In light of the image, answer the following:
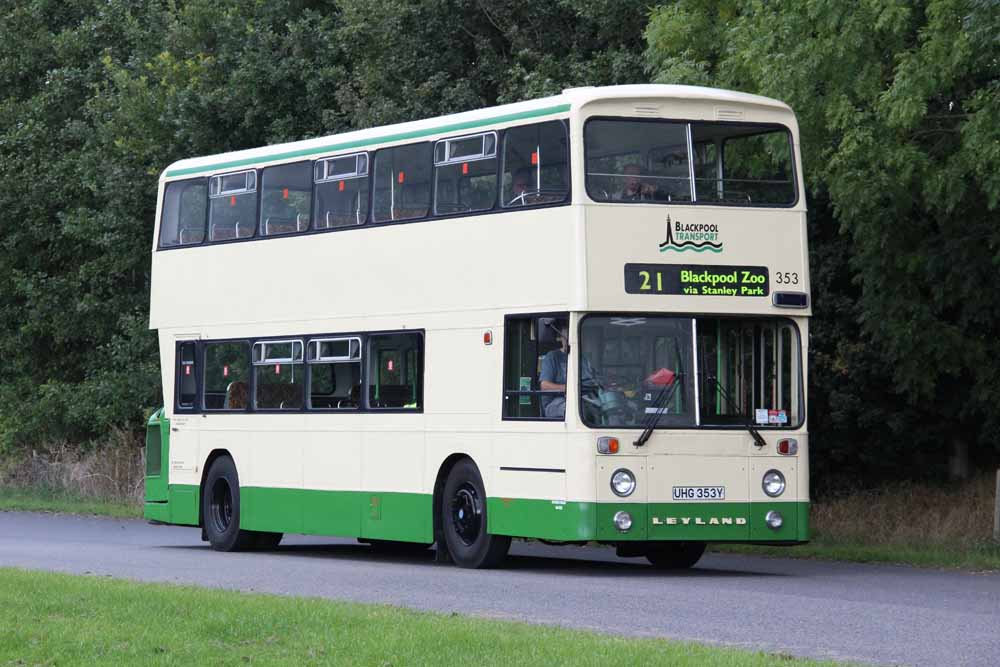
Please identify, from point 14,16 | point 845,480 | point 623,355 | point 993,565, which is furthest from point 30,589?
point 14,16

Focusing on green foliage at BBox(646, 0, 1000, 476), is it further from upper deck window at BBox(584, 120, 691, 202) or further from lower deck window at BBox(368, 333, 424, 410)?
lower deck window at BBox(368, 333, 424, 410)

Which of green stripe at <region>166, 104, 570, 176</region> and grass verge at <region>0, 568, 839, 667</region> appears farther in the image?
green stripe at <region>166, 104, 570, 176</region>

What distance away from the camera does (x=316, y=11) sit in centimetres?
3638

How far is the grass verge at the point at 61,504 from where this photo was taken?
107ft

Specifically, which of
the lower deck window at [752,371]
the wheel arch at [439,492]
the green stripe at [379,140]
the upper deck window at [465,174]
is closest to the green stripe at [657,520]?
Result: the lower deck window at [752,371]

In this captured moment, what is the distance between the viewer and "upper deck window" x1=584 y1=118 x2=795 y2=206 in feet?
61.2

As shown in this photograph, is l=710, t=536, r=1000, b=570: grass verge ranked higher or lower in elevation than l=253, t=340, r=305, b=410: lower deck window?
lower

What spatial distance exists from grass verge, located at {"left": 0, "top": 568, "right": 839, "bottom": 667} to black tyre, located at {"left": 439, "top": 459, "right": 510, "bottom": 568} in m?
5.03

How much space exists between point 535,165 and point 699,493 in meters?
3.50

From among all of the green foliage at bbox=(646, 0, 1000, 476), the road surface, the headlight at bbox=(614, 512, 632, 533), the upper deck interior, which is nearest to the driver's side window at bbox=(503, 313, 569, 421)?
the upper deck interior

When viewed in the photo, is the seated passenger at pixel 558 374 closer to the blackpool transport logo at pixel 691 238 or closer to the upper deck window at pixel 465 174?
the blackpool transport logo at pixel 691 238

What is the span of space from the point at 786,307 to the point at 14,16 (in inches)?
1111

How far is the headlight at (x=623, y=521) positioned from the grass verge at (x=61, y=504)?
15210 millimetres

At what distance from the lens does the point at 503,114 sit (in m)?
19.6
